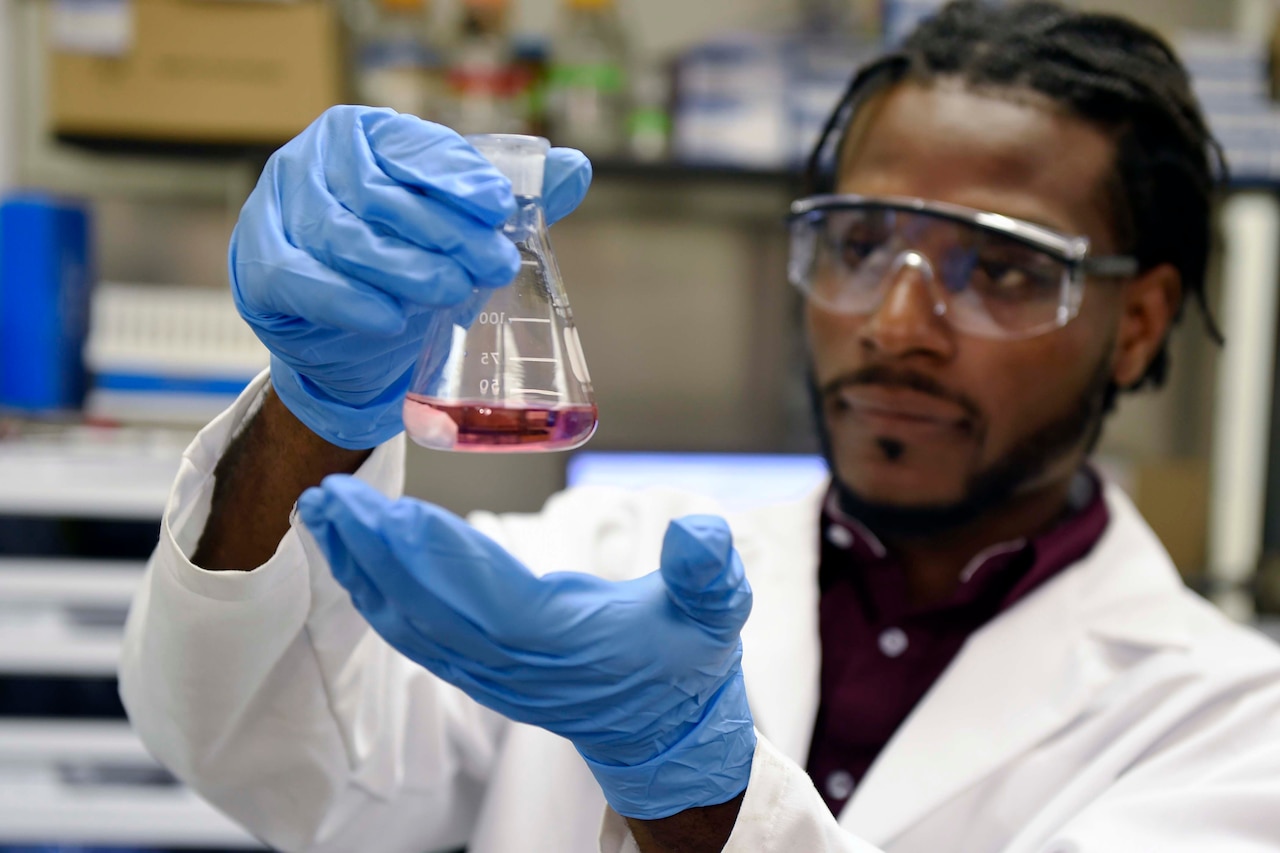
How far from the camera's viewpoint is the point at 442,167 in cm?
72

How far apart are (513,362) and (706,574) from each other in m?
0.22

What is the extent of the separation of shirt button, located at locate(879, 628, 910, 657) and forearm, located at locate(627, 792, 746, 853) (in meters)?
0.48

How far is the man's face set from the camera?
1.16 meters

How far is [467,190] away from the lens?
2.30 feet

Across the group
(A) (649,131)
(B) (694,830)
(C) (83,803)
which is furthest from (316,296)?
(A) (649,131)

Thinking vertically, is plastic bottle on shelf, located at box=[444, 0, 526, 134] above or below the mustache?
above

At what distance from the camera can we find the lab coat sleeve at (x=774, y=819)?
28.8 inches

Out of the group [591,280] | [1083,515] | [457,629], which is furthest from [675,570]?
[591,280]

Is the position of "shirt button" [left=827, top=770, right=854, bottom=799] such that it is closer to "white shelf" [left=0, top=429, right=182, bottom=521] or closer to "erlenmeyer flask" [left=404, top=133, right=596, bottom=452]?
"erlenmeyer flask" [left=404, top=133, right=596, bottom=452]

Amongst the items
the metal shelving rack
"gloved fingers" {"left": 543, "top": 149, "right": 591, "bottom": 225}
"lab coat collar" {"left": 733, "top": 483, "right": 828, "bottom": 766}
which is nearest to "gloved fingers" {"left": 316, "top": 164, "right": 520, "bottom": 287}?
"gloved fingers" {"left": 543, "top": 149, "right": 591, "bottom": 225}

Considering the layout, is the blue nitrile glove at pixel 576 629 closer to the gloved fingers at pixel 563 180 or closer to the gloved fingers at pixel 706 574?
the gloved fingers at pixel 706 574

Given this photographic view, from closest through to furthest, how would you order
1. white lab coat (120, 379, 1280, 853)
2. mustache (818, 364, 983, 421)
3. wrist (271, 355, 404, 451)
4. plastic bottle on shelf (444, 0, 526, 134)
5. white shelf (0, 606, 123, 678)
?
1. wrist (271, 355, 404, 451)
2. white lab coat (120, 379, 1280, 853)
3. mustache (818, 364, 983, 421)
4. white shelf (0, 606, 123, 678)
5. plastic bottle on shelf (444, 0, 526, 134)

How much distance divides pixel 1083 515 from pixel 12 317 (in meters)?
1.75

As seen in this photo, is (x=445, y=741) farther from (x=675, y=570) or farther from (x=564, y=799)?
(x=675, y=570)
